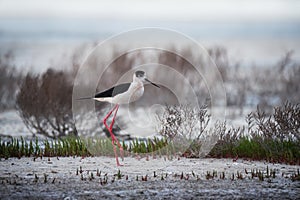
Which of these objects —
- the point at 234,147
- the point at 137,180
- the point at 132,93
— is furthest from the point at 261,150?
the point at 137,180

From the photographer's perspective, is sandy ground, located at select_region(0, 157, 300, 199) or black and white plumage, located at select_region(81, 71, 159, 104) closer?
sandy ground, located at select_region(0, 157, 300, 199)

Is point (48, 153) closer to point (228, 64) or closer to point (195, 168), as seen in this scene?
point (195, 168)

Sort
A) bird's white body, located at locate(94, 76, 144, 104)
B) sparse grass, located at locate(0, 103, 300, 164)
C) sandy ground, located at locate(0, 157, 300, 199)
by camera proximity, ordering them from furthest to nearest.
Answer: sparse grass, located at locate(0, 103, 300, 164) < bird's white body, located at locate(94, 76, 144, 104) < sandy ground, located at locate(0, 157, 300, 199)

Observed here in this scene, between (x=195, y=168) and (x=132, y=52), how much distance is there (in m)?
12.5

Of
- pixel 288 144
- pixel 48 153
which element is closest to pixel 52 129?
pixel 48 153

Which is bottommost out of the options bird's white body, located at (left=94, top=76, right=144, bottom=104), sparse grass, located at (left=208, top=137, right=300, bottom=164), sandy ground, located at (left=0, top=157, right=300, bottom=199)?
sandy ground, located at (left=0, top=157, right=300, bottom=199)

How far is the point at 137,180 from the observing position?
7820 mm

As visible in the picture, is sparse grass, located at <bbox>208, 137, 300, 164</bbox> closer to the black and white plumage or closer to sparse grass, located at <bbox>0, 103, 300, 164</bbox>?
sparse grass, located at <bbox>0, 103, 300, 164</bbox>

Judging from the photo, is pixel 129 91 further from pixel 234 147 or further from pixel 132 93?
pixel 234 147

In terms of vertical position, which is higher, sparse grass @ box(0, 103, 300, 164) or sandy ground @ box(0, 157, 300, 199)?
sparse grass @ box(0, 103, 300, 164)

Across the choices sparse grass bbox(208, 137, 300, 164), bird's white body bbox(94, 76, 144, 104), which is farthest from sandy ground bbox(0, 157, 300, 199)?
bird's white body bbox(94, 76, 144, 104)

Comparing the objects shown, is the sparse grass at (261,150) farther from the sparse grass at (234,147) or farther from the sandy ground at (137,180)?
the sandy ground at (137,180)

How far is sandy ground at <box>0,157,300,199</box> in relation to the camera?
711 cm

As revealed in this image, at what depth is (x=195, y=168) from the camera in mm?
8773
